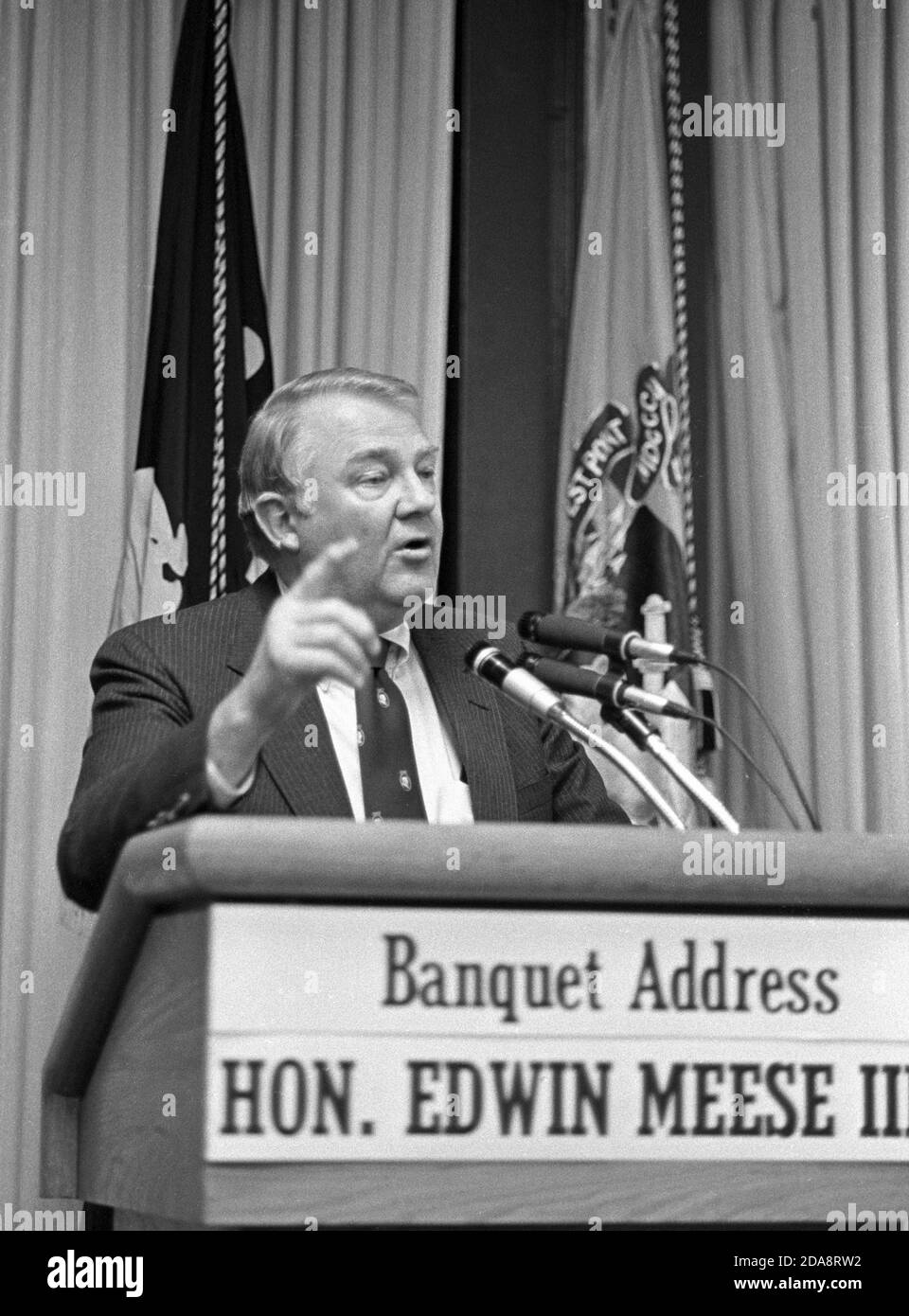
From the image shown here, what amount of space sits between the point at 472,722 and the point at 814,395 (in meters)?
1.68

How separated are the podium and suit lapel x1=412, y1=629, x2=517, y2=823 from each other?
808 mm

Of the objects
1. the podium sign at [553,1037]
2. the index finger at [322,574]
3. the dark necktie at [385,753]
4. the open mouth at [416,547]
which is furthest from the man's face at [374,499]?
the podium sign at [553,1037]

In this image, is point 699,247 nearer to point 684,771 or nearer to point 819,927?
point 684,771

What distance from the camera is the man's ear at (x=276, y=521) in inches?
110

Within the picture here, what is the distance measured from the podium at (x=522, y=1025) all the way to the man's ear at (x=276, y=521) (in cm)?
109

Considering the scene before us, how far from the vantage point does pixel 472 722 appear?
2664 mm

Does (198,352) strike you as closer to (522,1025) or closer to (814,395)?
(814,395)

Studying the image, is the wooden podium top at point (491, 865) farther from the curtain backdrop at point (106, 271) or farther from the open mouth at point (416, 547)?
the curtain backdrop at point (106, 271)

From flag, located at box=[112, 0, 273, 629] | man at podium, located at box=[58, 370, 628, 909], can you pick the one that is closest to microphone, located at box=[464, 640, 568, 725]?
man at podium, located at box=[58, 370, 628, 909]

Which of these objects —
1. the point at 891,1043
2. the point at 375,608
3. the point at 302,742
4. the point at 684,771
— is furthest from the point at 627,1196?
the point at 375,608

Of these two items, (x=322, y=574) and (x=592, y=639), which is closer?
(x=322, y=574)

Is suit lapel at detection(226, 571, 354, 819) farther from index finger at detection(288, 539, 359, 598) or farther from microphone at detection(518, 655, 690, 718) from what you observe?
index finger at detection(288, 539, 359, 598)

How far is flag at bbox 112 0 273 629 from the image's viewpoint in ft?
12.1

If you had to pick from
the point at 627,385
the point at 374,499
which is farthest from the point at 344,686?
the point at 627,385
